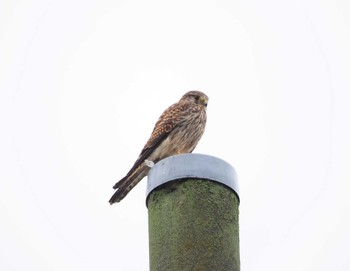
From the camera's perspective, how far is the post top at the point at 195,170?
12.7ft

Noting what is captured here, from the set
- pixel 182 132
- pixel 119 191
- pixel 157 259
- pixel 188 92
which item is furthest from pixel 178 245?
pixel 188 92

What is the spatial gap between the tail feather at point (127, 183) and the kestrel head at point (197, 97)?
5.14 ft

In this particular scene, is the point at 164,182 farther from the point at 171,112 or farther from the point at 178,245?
the point at 171,112

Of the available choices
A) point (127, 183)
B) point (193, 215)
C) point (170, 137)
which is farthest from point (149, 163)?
point (193, 215)

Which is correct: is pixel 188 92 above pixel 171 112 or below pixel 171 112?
above

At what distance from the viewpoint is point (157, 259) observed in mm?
3602

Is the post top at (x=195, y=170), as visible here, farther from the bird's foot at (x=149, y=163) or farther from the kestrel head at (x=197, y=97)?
the kestrel head at (x=197, y=97)

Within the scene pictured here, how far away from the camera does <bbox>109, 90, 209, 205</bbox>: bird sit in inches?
279

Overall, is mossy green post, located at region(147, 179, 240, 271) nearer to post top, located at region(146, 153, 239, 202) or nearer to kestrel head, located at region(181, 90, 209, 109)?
post top, located at region(146, 153, 239, 202)

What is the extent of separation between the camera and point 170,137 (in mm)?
7602

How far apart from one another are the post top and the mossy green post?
0.10 ft

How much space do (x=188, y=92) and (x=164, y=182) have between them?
189 inches

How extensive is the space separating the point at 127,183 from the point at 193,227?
134 inches

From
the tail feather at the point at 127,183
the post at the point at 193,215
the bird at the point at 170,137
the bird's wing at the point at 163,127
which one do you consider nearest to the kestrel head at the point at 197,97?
the bird at the point at 170,137
